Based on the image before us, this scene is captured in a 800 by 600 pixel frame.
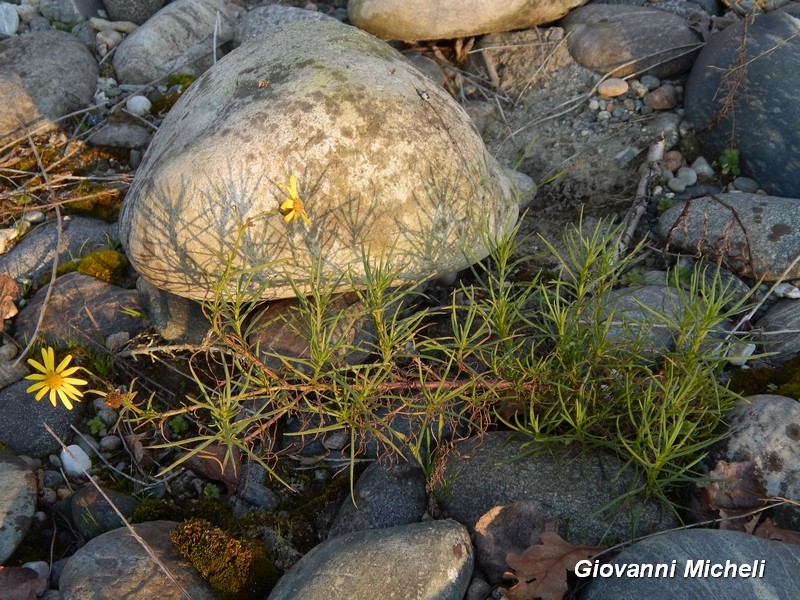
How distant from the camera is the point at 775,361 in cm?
345

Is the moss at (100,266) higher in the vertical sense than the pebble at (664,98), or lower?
lower

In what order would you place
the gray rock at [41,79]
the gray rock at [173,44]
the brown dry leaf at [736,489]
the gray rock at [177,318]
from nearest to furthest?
the brown dry leaf at [736,489] → the gray rock at [177,318] → the gray rock at [41,79] → the gray rock at [173,44]

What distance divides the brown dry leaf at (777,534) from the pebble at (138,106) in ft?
15.0

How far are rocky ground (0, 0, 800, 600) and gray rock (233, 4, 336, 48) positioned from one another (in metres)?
0.03

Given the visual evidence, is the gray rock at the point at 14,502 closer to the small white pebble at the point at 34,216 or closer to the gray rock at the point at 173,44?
the small white pebble at the point at 34,216

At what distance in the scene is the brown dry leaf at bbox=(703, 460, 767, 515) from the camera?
2.82m

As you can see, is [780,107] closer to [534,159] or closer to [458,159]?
[534,159]

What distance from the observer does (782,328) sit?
349cm

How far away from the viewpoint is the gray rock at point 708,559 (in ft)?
7.82

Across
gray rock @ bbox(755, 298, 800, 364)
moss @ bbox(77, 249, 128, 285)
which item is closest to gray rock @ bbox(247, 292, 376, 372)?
moss @ bbox(77, 249, 128, 285)

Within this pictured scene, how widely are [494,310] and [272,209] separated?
1119 millimetres

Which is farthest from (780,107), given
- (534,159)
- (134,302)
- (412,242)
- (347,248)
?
(134,302)

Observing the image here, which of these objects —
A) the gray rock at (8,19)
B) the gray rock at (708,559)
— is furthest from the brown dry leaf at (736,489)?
the gray rock at (8,19)

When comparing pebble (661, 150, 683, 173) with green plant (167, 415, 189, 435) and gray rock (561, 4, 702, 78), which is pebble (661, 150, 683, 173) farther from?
green plant (167, 415, 189, 435)
